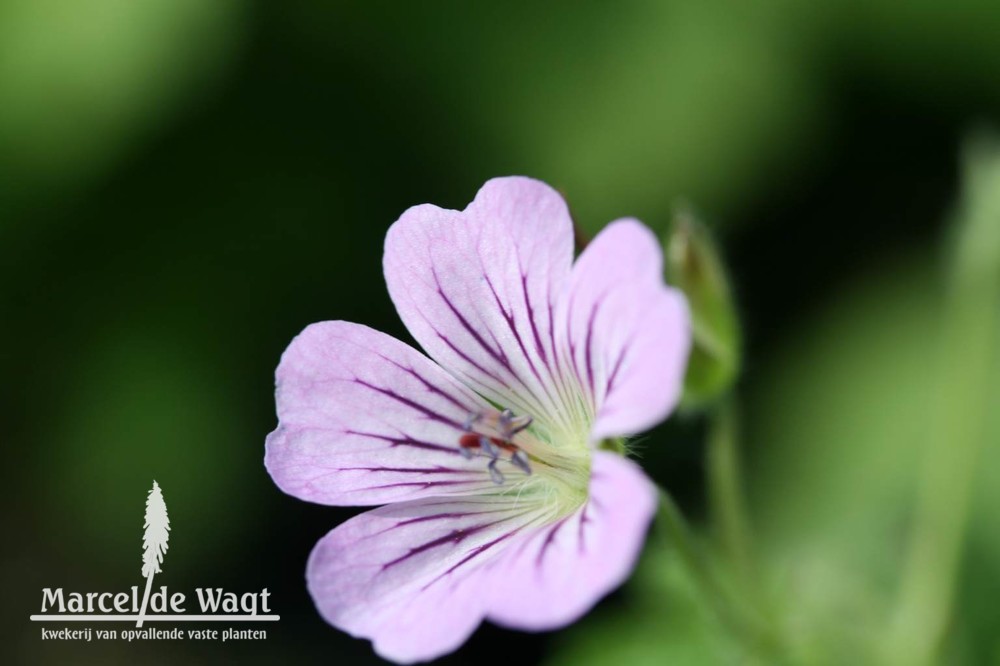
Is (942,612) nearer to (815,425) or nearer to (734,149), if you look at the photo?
(815,425)

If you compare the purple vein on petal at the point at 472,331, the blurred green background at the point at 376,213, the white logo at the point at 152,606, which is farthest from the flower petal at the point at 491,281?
the blurred green background at the point at 376,213

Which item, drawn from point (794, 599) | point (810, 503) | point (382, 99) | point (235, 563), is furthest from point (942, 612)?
point (382, 99)

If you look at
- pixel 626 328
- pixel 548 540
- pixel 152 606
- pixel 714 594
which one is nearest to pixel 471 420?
pixel 548 540

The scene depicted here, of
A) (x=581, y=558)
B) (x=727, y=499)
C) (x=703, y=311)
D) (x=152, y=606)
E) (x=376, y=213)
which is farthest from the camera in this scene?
(x=376, y=213)

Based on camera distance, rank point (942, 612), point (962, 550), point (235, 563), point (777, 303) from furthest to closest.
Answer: point (777, 303) → point (235, 563) → point (962, 550) → point (942, 612)

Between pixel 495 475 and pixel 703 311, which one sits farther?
pixel 703 311

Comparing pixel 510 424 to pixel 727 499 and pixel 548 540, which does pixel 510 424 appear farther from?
pixel 727 499

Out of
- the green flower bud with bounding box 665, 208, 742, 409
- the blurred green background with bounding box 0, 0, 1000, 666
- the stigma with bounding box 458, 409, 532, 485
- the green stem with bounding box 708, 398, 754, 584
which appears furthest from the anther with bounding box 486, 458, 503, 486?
the blurred green background with bounding box 0, 0, 1000, 666
